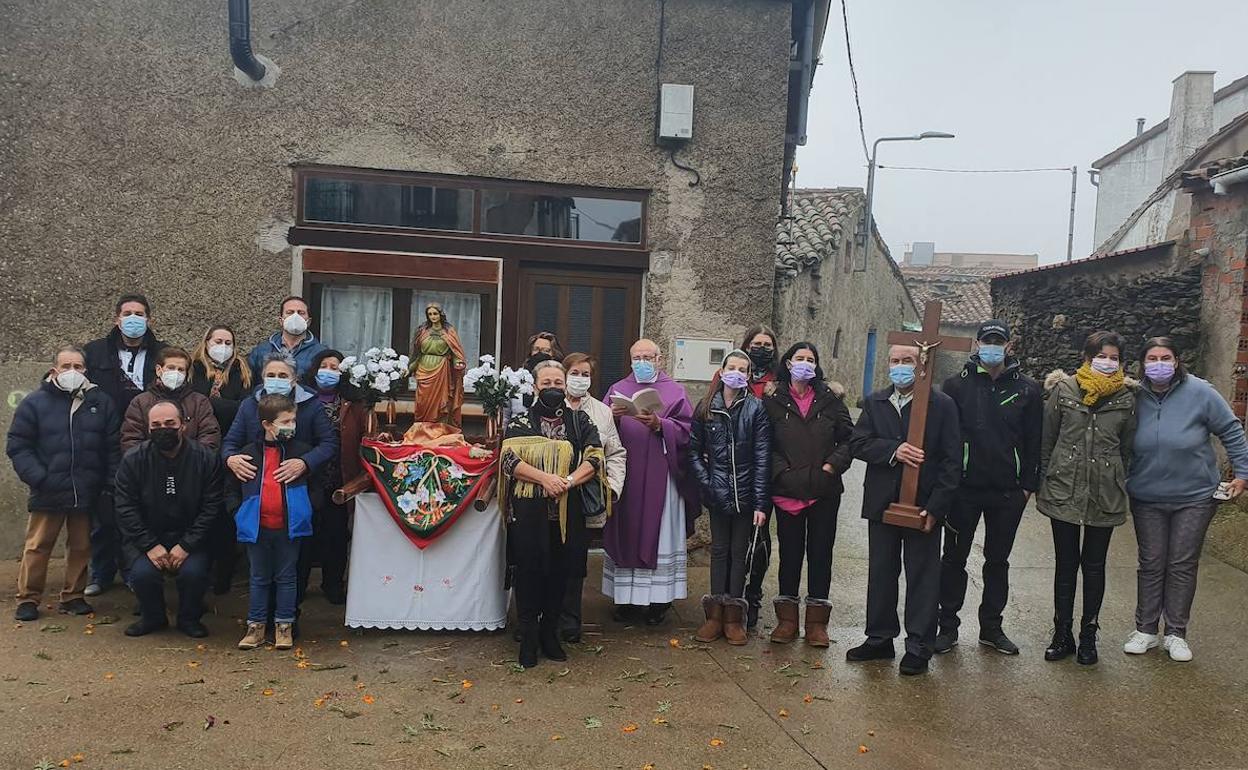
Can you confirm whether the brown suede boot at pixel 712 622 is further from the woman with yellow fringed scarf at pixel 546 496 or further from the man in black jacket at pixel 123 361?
the man in black jacket at pixel 123 361

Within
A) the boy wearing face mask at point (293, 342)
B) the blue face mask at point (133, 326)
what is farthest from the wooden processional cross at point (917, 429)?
the blue face mask at point (133, 326)

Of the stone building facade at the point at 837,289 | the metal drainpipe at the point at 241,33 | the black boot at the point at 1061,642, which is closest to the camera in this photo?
the black boot at the point at 1061,642

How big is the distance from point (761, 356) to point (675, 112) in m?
2.48

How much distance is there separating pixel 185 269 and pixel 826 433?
4744 millimetres

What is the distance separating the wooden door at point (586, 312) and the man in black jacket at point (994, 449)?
2.81 meters

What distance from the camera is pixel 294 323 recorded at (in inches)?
229

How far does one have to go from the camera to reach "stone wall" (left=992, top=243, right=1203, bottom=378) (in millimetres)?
10000

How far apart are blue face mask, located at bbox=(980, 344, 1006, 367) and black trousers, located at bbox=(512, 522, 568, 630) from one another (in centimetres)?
257

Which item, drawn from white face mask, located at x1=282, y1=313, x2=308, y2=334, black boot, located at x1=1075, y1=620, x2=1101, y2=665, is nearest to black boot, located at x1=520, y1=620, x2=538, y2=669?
white face mask, located at x1=282, y1=313, x2=308, y2=334

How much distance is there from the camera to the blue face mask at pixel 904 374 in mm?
5016

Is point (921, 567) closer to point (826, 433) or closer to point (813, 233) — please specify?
point (826, 433)

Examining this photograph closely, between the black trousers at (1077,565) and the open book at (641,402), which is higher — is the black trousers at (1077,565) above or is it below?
below

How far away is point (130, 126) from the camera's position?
6.61m

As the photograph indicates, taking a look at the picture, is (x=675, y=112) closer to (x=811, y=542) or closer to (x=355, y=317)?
(x=355, y=317)
